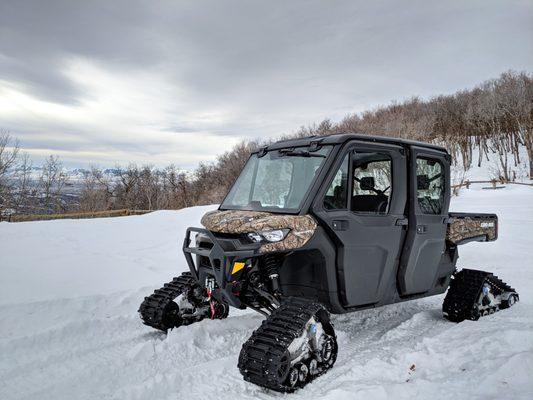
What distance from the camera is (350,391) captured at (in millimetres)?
3098

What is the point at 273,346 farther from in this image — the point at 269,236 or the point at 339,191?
the point at 339,191

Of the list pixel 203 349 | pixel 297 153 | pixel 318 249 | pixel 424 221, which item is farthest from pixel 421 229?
pixel 203 349

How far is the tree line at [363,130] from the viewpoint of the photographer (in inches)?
1561

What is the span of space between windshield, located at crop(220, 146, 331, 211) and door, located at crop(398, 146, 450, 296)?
4.31 ft

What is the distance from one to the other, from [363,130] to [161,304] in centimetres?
3049

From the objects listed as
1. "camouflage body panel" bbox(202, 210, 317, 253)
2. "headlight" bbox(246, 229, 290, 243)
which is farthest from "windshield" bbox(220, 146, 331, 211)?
"headlight" bbox(246, 229, 290, 243)

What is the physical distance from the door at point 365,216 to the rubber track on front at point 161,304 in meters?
1.85

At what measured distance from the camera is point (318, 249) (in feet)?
12.9

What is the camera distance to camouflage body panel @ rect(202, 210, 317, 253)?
12.1 feet

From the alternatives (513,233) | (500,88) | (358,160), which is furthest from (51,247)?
(500,88)

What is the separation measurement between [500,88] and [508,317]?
50.2 metres

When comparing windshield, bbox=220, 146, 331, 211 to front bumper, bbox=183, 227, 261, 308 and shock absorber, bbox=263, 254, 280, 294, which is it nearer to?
shock absorber, bbox=263, 254, 280, 294

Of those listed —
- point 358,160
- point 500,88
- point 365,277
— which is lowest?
point 365,277

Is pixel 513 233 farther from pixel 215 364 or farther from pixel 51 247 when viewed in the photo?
pixel 51 247
